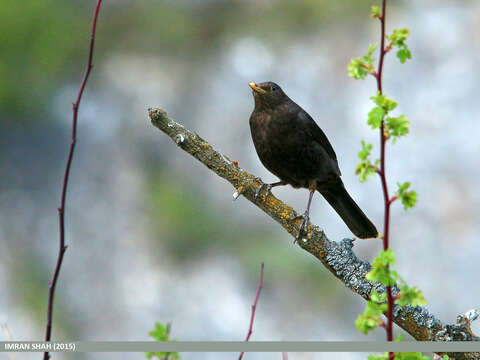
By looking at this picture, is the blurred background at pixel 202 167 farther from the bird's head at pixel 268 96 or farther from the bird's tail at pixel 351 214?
the bird's head at pixel 268 96

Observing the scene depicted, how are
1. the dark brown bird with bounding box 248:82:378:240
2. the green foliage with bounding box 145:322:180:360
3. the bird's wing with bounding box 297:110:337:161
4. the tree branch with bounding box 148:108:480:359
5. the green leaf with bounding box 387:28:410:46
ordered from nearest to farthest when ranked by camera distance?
the green foliage with bounding box 145:322:180:360 < the green leaf with bounding box 387:28:410:46 < the tree branch with bounding box 148:108:480:359 < the dark brown bird with bounding box 248:82:378:240 < the bird's wing with bounding box 297:110:337:161

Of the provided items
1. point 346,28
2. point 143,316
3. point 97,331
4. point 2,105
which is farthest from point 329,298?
point 2,105

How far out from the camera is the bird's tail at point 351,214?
4633 mm

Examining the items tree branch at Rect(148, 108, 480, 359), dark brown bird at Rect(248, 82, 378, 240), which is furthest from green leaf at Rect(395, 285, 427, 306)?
dark brown bird at Rect(248, 82, 378, 240)

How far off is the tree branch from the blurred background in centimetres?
457

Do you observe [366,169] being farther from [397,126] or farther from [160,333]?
[160,333]

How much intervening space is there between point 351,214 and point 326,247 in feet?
4.89

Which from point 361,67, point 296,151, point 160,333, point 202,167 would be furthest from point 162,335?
point 202,167

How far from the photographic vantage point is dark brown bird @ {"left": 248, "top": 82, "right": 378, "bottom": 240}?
440 centimetres

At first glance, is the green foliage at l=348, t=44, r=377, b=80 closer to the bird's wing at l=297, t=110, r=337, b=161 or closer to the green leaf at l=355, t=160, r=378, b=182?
the green leaf at l=355, t=160, r=378, b=182

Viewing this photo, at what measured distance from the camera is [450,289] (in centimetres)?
826

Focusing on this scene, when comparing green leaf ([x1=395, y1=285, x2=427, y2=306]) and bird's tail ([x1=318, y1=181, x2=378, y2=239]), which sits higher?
bird's tail ([x1=318, y1=181, x2=378, y2=239])

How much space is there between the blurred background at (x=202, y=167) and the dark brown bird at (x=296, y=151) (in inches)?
130

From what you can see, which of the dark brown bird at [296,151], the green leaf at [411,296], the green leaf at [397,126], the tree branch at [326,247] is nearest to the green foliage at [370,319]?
the green leaf at [411,296]
